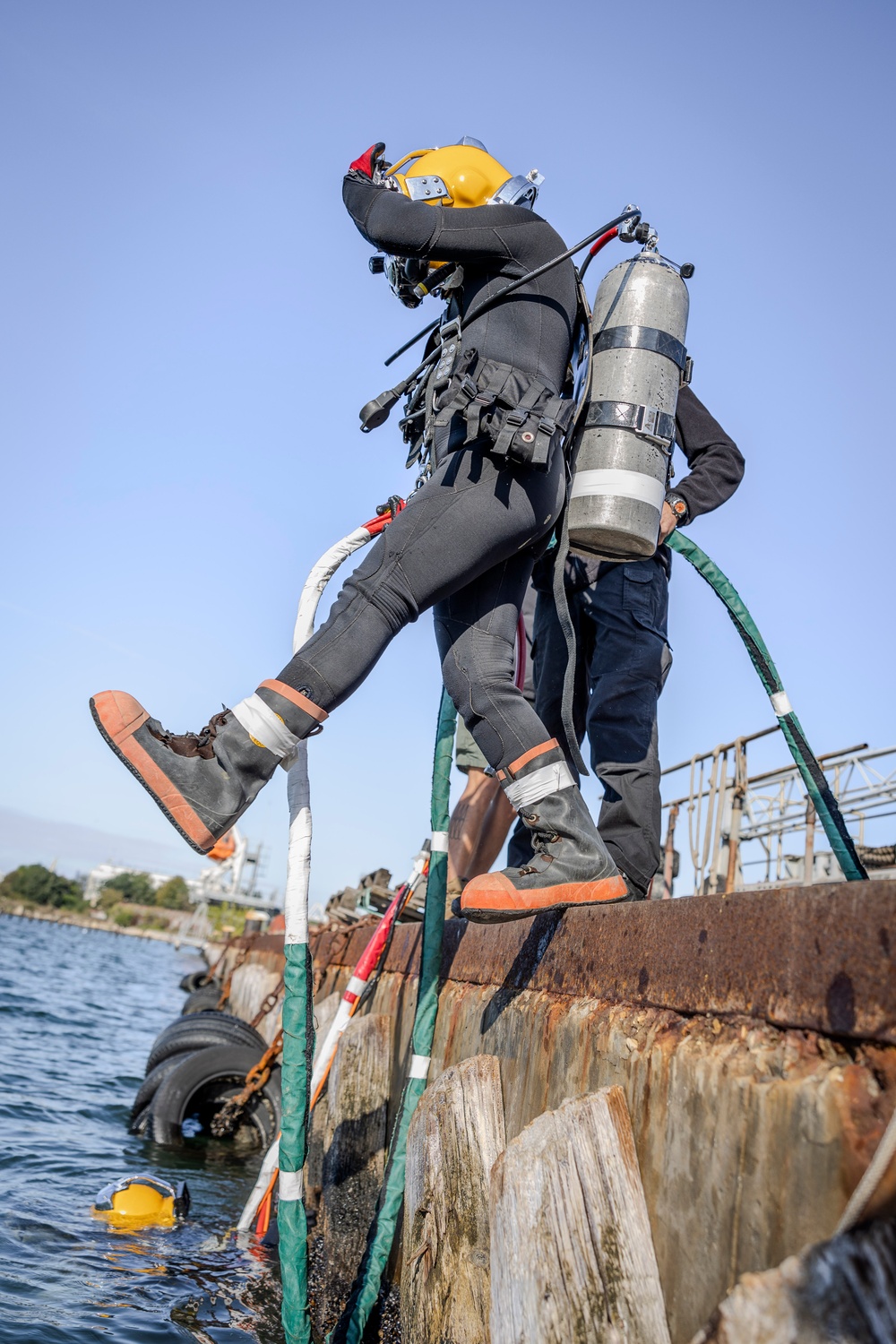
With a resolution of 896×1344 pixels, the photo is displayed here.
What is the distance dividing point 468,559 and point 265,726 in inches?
29.3

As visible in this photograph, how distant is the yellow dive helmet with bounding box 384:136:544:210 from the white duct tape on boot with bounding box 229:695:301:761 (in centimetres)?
171

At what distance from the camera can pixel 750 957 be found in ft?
5.04

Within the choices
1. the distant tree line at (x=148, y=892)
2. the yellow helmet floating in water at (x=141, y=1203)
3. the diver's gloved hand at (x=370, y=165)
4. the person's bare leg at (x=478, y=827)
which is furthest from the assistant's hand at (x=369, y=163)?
the distant tree line at (x=148, y=892)

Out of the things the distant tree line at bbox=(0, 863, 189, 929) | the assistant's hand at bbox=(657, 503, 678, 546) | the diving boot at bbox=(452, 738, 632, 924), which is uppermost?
the assistant's hand at bbox=(657, 503, 678, 546)

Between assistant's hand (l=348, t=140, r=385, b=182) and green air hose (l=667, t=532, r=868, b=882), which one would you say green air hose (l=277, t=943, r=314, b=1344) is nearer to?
green air hose (l=667, t=532, r=868, b=882)

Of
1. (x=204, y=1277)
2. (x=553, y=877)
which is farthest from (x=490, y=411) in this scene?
(x=204, y=1277)

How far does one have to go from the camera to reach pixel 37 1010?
15.4 meters

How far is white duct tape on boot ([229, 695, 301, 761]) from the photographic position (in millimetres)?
2641

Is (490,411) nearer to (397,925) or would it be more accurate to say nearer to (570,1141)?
(570,1141)

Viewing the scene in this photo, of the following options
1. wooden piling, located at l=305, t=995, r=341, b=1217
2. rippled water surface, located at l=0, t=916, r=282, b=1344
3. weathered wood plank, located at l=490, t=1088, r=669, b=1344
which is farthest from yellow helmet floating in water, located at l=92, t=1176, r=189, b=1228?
weathered wood plank, located at l=490, t=1088, r=669, b=1344

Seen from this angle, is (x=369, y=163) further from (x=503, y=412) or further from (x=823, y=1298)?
(x=823, y=1298)

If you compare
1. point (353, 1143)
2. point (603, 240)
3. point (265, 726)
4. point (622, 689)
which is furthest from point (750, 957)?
point (353, 1143)

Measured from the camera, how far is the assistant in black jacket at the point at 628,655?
370 cm

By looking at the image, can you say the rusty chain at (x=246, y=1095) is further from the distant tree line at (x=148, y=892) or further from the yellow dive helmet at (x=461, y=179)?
the distant tree line at (x=148, y=892)
